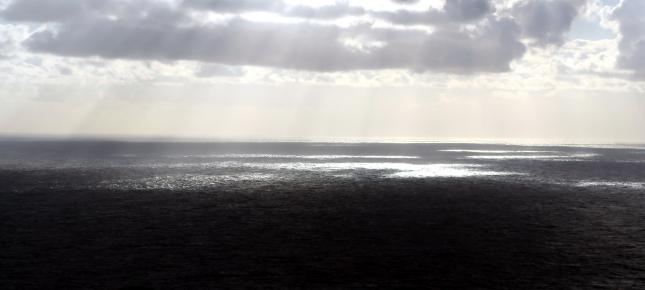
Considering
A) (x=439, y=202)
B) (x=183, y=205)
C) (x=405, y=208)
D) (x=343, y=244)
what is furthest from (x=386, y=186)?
(x=343, y=244)

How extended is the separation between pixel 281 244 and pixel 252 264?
6.26 meters

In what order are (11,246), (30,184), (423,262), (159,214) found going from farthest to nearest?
(30,184) < (159,214) < (11,246) < (423,262)

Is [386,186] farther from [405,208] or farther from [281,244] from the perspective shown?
[281,244]

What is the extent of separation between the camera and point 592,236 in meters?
46.1

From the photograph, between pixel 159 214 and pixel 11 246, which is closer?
pixel 11 246

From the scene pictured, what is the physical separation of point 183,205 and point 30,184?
35.7 metres

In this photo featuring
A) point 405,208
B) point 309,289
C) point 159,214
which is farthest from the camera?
point 405,208

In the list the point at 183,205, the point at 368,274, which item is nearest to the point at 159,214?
the point at 183,205

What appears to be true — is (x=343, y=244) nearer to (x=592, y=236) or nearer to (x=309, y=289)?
(x=309, y=289)

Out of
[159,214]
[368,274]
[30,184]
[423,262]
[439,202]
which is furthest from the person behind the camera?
[30,184]

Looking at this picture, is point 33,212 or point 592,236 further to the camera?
point 33,212

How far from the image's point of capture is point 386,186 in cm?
8894

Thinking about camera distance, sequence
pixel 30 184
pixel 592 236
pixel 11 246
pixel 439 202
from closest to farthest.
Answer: pixel 11 246, pixel 592 236, pixel 439 202, pixel 30 184

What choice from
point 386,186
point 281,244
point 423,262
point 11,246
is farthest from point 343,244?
point 386,186
